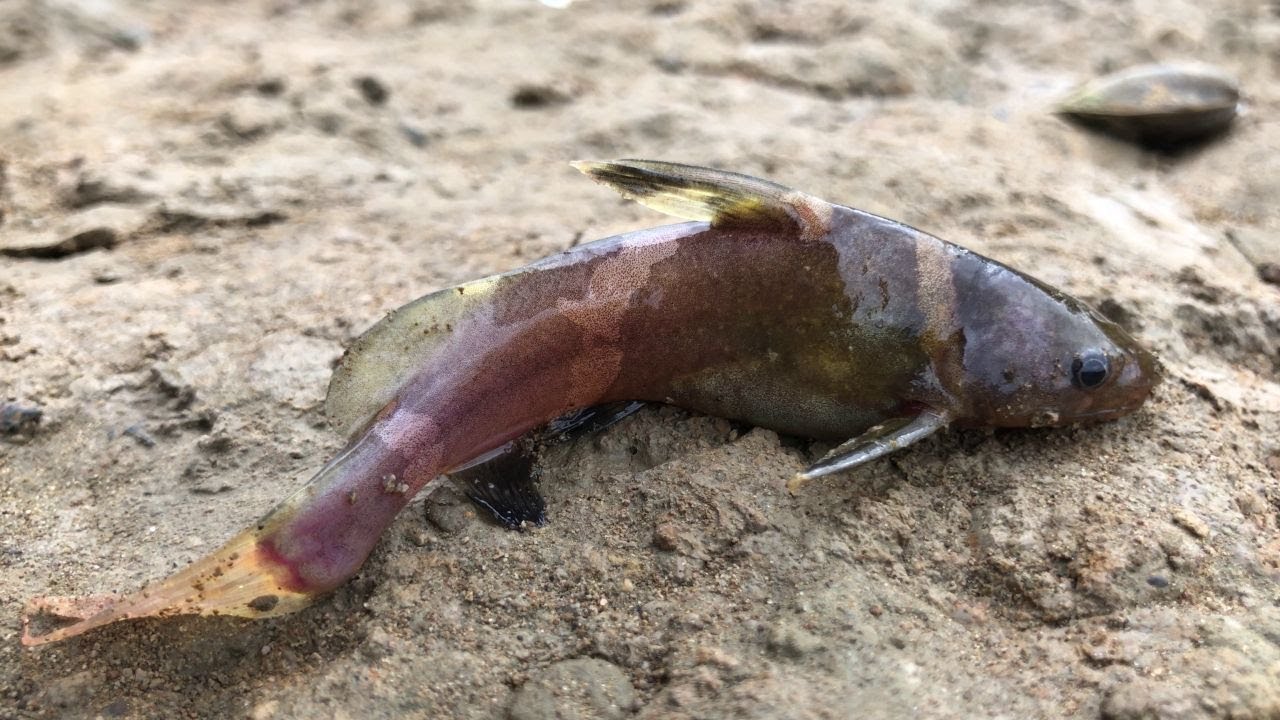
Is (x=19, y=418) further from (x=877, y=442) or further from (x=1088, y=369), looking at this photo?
(x=1088, y=369)

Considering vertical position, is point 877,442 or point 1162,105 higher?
A: point 1162,105

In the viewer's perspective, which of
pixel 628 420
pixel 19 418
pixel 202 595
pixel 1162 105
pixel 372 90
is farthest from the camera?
pixel 372 90

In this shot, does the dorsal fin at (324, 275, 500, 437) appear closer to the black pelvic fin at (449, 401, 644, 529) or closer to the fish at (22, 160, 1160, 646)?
the fish at (22, 160, 1160, 646)

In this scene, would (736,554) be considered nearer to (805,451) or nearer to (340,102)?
(805,451)

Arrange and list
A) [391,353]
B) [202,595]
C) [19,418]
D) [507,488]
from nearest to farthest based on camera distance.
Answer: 1. [202,595]
2. [391,353]
3. [507,488]
4. [19,418]

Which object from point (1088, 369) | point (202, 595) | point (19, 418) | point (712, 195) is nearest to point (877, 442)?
point (1088, 369)

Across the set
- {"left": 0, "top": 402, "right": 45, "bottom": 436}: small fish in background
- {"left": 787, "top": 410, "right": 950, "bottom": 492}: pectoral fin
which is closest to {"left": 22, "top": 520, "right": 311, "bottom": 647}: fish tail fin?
{"left": 0, "top": 402, "right": 45, "bottom": 436}: small fish in background

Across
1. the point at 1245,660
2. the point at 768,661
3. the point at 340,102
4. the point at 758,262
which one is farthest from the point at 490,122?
the point at 1245,660

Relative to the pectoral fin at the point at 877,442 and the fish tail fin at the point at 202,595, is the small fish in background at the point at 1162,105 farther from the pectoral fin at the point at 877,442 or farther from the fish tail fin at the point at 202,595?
the fish tail fin at the point at 202,595
